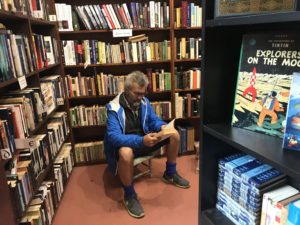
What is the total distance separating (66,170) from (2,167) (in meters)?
1.31

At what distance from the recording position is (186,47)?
9.29 feet

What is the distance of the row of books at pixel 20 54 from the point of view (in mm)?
1420

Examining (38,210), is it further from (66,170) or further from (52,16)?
(52,16)

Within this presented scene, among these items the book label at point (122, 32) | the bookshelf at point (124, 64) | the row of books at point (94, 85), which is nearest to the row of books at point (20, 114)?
the row of books at point (94, 85)

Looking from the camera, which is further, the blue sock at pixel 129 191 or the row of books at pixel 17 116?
the blue sock at pixel 129 191

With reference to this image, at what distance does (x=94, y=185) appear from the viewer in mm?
2562

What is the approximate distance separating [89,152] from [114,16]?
1495mm

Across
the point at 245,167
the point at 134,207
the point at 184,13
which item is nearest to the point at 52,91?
the point at 134,207

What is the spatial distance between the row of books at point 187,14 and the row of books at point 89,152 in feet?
5.20

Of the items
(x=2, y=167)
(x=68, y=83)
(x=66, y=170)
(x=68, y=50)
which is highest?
(x=68, y=50)

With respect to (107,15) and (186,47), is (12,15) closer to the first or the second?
(107,15)

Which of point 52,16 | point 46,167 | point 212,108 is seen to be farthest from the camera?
point 52,16

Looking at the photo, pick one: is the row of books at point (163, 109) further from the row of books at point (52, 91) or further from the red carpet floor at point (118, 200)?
the row of books at point (52, 91)

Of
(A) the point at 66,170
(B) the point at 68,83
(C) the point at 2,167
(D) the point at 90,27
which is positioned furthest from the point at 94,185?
(D) the point at 90,27
